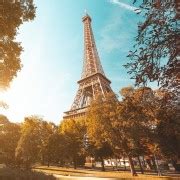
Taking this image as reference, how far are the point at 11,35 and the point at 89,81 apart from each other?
3078 inches

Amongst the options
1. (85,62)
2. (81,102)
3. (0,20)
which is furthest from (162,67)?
(85,62)

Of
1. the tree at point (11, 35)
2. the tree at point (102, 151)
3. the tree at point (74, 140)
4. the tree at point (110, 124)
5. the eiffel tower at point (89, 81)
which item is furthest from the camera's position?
the eiffel tower at point (89, 81)

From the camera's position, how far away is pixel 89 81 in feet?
299

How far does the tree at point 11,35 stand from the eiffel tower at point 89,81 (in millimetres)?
64491

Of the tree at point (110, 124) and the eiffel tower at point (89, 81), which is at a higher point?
the eiffel tower at point (89, 81)

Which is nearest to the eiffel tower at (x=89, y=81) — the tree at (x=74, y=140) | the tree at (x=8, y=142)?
the tree at (x=74, y=140)

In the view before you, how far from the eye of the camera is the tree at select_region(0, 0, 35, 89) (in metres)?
12.3

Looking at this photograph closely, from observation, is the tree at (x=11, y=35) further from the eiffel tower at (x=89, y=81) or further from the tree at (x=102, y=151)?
the eiffel tower at (x=89, y=81)

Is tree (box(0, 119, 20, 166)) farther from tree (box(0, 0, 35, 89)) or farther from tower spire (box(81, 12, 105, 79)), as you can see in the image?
tower spire (box(81, 12, 105, 79))

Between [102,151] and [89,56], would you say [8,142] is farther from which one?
[89,56]

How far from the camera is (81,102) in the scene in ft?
287

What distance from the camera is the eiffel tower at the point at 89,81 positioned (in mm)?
85938

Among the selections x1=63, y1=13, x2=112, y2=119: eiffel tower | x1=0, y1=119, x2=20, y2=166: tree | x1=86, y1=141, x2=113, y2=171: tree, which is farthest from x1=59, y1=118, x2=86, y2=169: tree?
x1=63, y1=13, x2=112, y2=119: eiffel tower

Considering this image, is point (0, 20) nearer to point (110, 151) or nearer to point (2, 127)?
point (2, 127)
